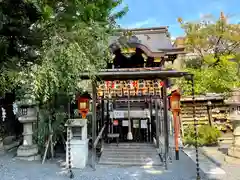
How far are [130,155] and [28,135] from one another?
3559 millimetres

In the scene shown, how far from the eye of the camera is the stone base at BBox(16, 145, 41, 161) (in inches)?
285

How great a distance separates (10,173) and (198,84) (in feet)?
35.2

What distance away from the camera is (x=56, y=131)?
24.1ft

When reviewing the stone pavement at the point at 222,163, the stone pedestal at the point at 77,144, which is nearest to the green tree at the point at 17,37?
the stone pedestal at the point at 77,144

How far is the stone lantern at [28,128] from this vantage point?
730 centimetres

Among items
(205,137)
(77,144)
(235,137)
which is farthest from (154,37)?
(77,144)

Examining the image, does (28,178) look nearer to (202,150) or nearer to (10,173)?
(10,173)

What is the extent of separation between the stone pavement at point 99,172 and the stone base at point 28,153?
1.74 feet

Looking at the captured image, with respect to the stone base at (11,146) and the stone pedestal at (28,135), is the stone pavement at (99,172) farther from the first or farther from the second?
the stone base at (11,146)

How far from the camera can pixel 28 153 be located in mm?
7281

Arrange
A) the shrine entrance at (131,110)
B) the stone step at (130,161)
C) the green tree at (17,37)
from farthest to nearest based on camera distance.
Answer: the shrine entrance at (131,110) < the stone step at (130,161) < the green tree at (17,37)

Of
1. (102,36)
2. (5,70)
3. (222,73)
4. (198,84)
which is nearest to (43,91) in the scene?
(5,70)

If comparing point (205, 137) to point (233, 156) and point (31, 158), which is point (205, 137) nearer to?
point (233, 156)

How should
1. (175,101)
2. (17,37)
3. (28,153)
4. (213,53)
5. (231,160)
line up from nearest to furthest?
(17,37)
(175,101)
(231,160)
(28,153)
(213,53)
